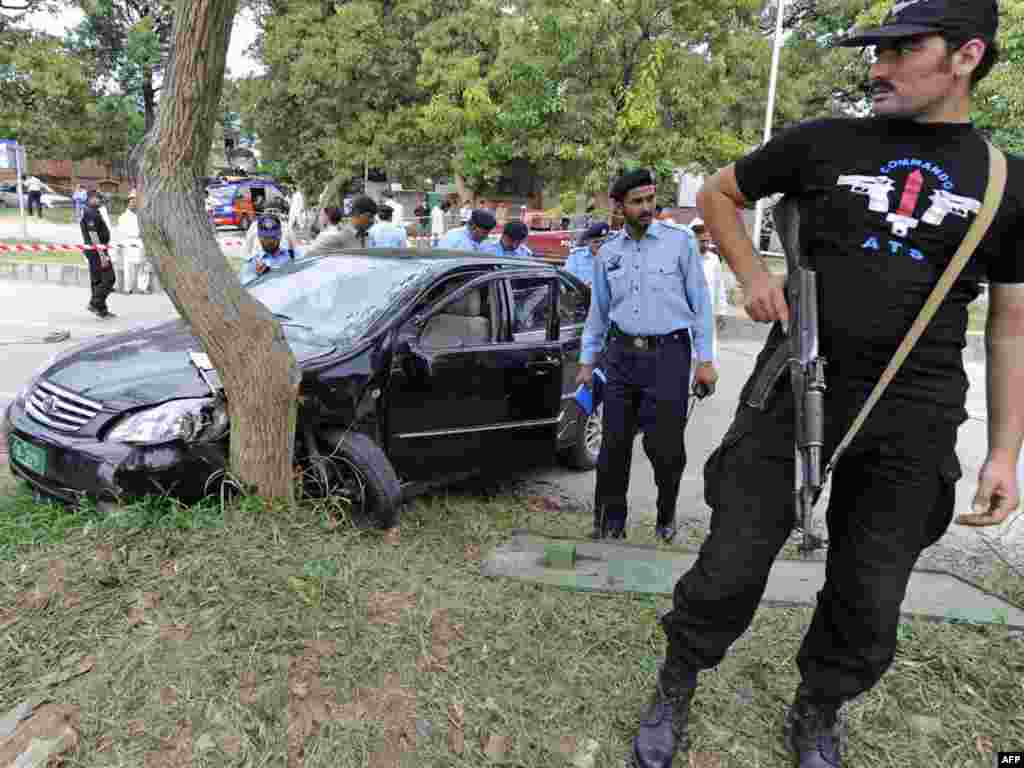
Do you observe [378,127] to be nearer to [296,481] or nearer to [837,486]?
[296,481]

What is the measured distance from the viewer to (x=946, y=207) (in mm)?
1701

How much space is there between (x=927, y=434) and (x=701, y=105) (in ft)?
34.2

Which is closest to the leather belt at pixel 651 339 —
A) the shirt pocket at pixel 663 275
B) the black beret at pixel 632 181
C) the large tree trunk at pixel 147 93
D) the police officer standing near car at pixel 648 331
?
the police officer standing near car at pixel 648 331

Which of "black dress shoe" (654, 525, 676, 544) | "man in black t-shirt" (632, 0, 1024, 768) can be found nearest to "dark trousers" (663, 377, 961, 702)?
"man in black t-shirt" (632, 0, 1024, 768)

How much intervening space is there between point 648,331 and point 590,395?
96 centimetres

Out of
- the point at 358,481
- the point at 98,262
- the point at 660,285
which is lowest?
the point at 358,481

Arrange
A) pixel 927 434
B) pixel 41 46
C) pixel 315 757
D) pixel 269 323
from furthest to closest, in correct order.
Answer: pixel 41 46 → pixel 269 323 → pixel 315 757 → pixel 927 434

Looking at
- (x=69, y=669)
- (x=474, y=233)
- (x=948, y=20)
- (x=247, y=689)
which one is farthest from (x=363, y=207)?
(x=948, y=20)

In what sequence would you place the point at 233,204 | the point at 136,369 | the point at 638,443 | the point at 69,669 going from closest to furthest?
the point at 69,669 → the point at 136,369 → the point at 638,443 → the point at 233,204

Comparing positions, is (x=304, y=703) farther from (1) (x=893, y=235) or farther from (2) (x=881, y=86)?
(2) (x=881, y=86)

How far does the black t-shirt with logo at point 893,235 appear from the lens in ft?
5.62

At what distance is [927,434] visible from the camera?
182cm

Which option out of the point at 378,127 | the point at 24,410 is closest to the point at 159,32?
the point at 378,127

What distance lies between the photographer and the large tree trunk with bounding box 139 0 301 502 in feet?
8.25
